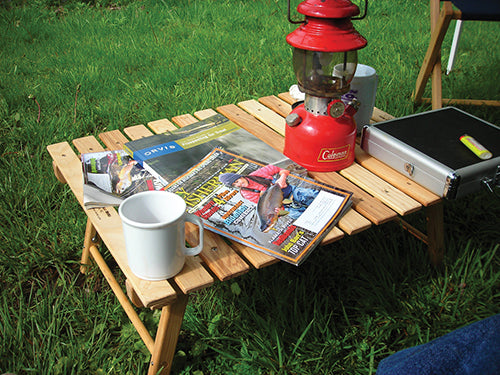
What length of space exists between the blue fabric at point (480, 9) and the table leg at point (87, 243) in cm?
194

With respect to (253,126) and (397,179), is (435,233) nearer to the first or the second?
(397,179)

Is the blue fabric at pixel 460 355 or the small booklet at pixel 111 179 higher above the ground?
the blue fabric at pixel 460 355

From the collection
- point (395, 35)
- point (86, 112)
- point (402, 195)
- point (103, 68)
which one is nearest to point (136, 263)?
point (402, 195)

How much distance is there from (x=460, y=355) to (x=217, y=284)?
102cm

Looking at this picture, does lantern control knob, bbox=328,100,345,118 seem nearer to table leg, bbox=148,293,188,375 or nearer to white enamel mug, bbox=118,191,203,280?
white enamel mug, bbox=118,191,203,280

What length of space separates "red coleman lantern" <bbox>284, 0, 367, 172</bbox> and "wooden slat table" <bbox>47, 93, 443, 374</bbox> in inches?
2.6

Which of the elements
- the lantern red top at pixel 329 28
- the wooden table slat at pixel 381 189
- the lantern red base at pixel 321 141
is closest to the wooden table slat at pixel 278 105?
the lantern red base at pixel 321 141

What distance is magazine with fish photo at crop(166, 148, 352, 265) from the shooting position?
3.79 ft

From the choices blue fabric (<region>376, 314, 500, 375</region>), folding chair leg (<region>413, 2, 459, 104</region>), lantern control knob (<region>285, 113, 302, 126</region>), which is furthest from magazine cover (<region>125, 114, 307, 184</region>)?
folding chair leg (<region>413, 2, 459, 104</region>)

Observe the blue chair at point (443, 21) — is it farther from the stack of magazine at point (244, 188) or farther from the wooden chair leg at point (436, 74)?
the stack of magazine at point (244, 188)

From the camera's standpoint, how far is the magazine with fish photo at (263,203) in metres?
1.16

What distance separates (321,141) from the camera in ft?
4.53

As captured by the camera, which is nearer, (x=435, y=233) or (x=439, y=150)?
(x=439, y=150)

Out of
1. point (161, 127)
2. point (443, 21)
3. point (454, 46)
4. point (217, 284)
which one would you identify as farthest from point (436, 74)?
point (217, 284)
